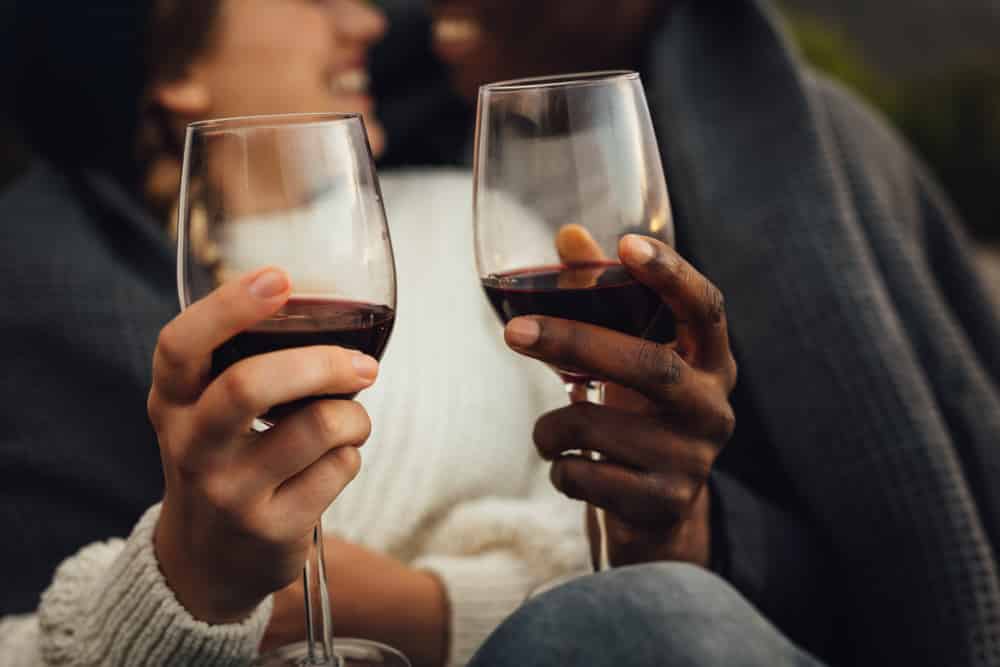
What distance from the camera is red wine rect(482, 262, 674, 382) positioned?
34.4 inches

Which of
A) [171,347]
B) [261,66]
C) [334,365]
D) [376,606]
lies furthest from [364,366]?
[261,66]

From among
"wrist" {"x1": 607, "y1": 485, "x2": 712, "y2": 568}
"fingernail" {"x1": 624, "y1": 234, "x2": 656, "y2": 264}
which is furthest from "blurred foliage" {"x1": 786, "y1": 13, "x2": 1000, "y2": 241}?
"fingernail" {"x1": 624, "y1": 234, "x2": 656, "y2": 264}

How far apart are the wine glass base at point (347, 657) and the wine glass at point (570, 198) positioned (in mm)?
278

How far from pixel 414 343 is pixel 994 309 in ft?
3.11

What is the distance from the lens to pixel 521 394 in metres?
1.54

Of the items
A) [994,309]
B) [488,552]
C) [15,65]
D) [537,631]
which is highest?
[15,65]

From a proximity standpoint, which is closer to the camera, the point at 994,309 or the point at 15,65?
the point at 15,65

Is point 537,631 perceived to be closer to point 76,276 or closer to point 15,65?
point 76,276

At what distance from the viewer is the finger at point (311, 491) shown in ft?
2.52

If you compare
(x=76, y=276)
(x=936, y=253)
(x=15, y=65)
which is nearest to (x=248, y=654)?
(x=76, y=276)

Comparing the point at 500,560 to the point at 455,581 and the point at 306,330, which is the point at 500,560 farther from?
the point at 306,330

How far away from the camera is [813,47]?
166 inches

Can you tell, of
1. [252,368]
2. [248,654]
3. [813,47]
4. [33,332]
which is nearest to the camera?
[252,368]

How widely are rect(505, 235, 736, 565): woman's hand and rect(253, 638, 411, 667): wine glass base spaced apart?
0.20 metres
